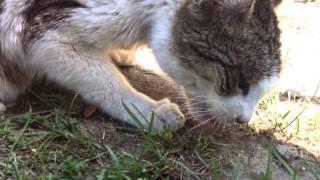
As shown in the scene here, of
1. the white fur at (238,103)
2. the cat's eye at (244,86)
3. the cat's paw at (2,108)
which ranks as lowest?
the cat's paw at (2,108)

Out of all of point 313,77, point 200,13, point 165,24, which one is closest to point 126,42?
point 165,24

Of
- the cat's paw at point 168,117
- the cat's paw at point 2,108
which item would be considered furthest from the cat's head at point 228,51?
the cat's paw at point 2,108

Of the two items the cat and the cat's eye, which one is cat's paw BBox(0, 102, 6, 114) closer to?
the cat

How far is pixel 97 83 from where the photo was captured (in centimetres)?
258

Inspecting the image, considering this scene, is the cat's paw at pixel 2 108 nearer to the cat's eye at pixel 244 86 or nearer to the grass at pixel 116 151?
the grass at pixel 116 151

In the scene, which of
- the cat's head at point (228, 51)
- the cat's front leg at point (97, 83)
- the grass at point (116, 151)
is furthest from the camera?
the cat's front leg at point (97, 83)

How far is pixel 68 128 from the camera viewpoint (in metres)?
2.43

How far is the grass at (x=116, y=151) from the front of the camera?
2145 mm

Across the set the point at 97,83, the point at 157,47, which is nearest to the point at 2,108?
the point at 97,83

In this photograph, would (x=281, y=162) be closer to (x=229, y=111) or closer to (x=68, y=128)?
(x=229, y=111)

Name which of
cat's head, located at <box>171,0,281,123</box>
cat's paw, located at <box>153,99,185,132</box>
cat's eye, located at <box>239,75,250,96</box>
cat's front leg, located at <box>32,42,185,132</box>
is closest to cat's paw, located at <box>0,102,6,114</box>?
cat's front leg, located at <box>32,42,185,132</box>

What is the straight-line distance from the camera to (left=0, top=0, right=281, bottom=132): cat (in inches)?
95.4

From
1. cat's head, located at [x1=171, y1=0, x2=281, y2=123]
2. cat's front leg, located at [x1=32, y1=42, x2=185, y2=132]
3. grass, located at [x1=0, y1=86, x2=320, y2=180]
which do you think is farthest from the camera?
cat's front leg, located at [x1=32, y1=42, x2=185, y2=132]

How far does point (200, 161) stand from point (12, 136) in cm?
76
